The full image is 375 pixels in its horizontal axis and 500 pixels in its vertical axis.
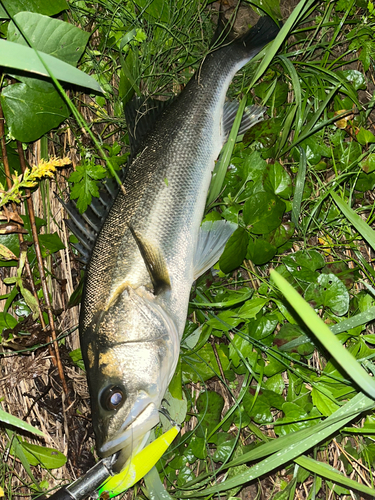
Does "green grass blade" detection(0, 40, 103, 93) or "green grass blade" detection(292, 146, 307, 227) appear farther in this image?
"green grass blade" detection(292, 146, 307, 227)

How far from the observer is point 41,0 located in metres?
2.46

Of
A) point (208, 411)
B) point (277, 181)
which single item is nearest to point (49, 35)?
point (277, 181)

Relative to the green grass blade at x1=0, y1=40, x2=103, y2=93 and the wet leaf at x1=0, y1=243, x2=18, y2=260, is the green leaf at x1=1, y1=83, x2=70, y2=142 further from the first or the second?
the wet leaf at x1=0, y1=243, x2=18, y2=260

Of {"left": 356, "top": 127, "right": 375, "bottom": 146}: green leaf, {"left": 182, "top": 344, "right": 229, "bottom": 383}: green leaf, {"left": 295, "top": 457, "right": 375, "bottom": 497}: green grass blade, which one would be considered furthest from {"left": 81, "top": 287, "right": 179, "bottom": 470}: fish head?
{"left": 356, "top": 127, "right": 375, "bottom": 146}: green leaf

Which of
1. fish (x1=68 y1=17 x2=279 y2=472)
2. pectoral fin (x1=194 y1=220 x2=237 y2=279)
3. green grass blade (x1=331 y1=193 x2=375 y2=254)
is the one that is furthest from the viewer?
pectoral fin (x1=194 y1=220 x2=237 y2=279)

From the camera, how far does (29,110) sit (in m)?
2.53

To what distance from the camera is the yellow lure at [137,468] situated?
2236 mm

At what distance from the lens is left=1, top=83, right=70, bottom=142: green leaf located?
98.8 inches

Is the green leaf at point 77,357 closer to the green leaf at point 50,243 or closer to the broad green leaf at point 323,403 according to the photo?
the green leaf at point 50,243

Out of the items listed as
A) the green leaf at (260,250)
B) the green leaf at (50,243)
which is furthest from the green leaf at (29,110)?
the green leaf at (260,250)

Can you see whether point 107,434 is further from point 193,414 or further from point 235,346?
point 235,346

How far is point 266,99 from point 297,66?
372mm

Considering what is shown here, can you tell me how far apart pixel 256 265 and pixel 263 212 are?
0.40 metres

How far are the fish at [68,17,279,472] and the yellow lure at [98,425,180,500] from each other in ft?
0.23
